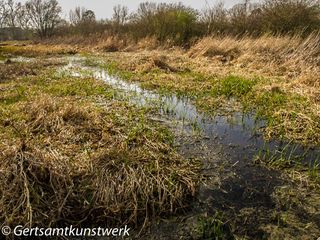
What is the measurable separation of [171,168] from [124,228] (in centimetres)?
95

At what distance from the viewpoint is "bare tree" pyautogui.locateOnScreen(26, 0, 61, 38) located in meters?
44.0

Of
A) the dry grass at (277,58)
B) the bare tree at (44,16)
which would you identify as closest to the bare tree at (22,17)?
the bare tree at (44,16)

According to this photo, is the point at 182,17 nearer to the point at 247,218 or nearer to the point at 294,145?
the point at 294,145

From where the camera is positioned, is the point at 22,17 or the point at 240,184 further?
the point at 22,17

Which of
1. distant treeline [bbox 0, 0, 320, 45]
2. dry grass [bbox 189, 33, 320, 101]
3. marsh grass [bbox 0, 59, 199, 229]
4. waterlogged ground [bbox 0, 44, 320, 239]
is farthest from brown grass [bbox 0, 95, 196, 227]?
distant treeline [bbox 0, 0, 320, 45]

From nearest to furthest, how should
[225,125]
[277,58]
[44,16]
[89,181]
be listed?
[89,181]
[225,125]
[277,58]
[44,16]

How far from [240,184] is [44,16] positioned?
48339 mm

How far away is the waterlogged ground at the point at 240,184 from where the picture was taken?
2545mm

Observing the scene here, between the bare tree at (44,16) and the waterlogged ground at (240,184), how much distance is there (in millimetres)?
44355

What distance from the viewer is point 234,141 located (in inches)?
170

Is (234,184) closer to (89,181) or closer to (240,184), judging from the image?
(240,184)

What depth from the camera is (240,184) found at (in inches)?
126
